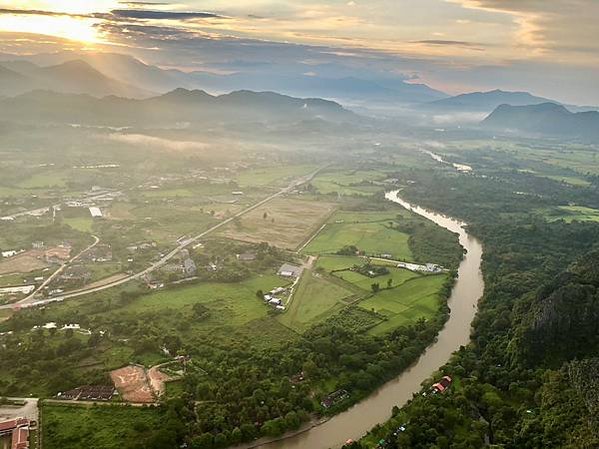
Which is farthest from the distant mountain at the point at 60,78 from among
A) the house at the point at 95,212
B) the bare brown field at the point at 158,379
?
the bare brown field at the point at 158,379

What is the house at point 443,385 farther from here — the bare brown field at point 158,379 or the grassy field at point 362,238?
the grassy field at point 362,238

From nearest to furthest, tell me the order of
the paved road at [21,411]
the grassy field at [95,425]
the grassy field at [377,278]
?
1. the grassy field at [95,425]
2. the paved road at [21,411]
3. the grassy field at [377,278]

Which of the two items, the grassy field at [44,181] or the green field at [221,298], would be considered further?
the grassy field at [44,181]

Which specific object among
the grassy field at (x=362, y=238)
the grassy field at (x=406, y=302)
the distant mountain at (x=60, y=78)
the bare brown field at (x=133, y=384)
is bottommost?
the grassy field at (x=362, y=238)

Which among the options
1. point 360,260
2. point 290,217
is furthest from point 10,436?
point 290,217

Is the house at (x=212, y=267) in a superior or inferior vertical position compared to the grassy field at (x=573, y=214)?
superior

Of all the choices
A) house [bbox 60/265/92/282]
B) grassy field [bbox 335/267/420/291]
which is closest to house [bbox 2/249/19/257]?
house [bbox 60/265/92/282]

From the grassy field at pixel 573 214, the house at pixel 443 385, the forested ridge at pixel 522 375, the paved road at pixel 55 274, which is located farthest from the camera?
the grassy field at pixel 573 214

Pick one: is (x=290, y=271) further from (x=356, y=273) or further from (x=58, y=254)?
(x=58, y=254)
